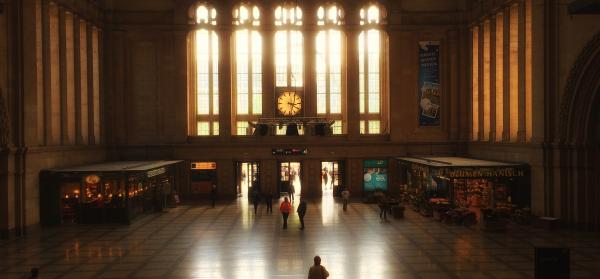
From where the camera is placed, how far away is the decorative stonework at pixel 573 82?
23250 millimetres

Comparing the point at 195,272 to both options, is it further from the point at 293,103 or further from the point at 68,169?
the point at 293,103

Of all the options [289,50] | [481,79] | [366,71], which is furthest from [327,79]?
[481,79]

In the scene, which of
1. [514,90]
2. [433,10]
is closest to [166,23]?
[433,10]

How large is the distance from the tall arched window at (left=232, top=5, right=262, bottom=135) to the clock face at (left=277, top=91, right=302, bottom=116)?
5.20 ft

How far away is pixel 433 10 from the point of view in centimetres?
3869

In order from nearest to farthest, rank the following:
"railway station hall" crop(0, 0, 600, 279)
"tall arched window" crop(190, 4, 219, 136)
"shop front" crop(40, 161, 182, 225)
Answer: "railway station hall" crop(0, 0, 600, 279) → "shop front" crop(40, 161, 182, 225) → "tall arched window" crop(190, 4, 219, 136)

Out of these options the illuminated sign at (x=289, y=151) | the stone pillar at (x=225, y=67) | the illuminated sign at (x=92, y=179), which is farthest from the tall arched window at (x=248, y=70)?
the illuminated sign at (x=92, y=179)

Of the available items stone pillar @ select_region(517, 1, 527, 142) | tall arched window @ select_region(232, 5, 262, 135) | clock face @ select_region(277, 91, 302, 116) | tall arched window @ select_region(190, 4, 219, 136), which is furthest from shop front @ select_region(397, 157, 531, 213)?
tall arched window @ select_region(190, 4, 219, 136)

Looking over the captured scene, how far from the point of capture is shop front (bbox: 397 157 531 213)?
27.8 metres

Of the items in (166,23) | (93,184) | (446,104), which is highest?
(166,23)

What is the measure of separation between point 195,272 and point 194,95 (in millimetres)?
23296

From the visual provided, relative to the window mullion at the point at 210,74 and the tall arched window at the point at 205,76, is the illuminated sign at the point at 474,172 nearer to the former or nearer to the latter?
the tall arched window at the point at 205,76

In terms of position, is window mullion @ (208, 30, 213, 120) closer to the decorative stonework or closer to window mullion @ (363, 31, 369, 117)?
window mullion @ (363, 31, 369, 117)

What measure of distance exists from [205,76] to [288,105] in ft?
19.9
